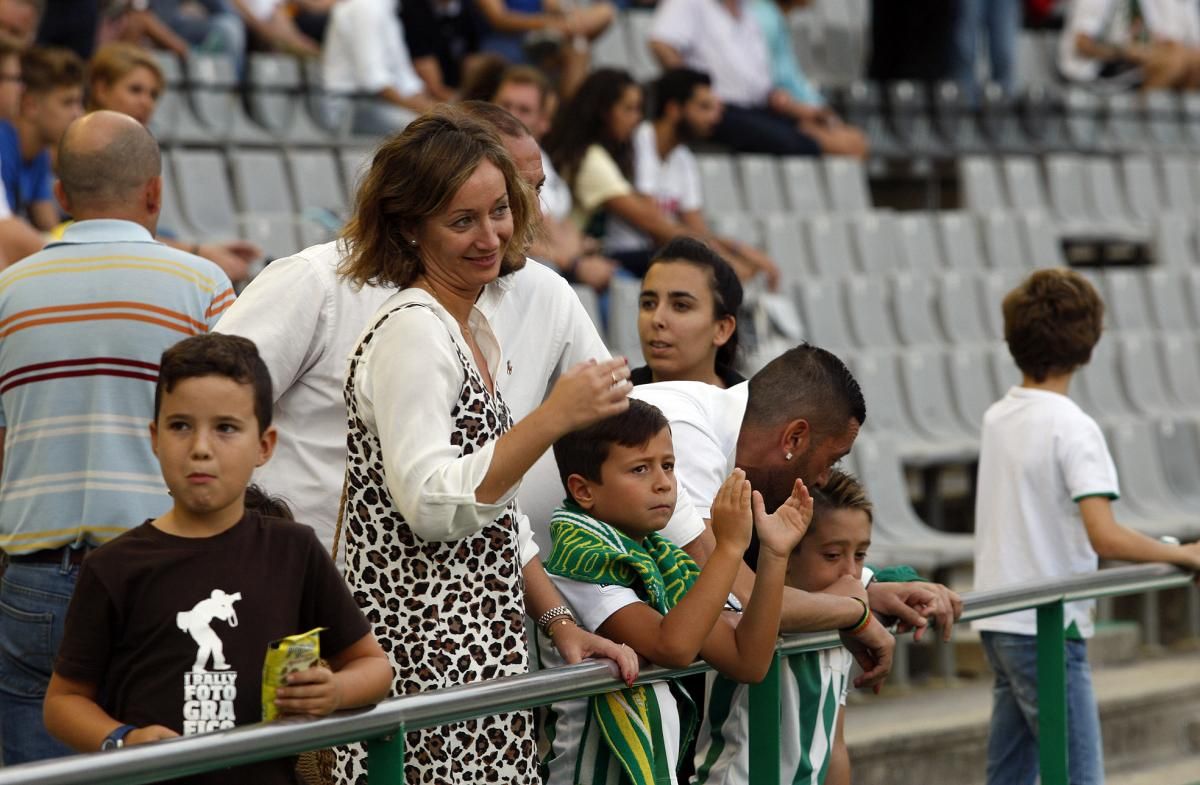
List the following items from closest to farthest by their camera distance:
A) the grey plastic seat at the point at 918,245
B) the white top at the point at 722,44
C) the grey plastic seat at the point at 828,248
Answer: the grey plastic seat at the point at 828,248, the grey plastic seat at the point at 918,245, the white top at the point at 722,44

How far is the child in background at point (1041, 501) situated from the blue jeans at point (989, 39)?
7.22 m

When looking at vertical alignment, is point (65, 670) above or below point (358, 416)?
Answer: below

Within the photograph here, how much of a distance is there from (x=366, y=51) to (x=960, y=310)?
311 cm

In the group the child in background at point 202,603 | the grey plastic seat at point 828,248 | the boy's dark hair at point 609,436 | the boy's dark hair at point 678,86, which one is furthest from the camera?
the grey plastic seat at point 828,248

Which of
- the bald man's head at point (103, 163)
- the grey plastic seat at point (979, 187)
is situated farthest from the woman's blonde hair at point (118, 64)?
the grey plastic seat at point (979, 187)

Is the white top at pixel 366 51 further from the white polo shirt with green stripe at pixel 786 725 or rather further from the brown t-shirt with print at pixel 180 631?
the brown t-shirt with print at pixel 180 631

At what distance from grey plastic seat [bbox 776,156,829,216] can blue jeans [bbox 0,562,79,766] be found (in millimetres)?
A: 6603

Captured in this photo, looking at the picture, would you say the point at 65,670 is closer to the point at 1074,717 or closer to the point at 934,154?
the point at 1074,717

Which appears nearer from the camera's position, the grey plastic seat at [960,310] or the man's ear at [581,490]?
the man's ear at [581,490]

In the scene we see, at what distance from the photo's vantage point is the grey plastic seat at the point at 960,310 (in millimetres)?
8703

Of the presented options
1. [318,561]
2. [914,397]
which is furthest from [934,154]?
[318,561]

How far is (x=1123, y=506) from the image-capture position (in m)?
7.81

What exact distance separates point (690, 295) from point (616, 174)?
3.58 meters

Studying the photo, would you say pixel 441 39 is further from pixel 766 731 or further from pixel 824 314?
pixel 766 731
